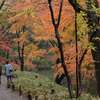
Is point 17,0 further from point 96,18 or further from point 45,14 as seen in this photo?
point 96,18

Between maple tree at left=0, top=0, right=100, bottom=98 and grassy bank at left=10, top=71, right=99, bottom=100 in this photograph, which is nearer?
maple tree at left=0, top=0, right=100, bottom=98

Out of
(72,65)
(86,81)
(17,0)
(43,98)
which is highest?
(17,0)

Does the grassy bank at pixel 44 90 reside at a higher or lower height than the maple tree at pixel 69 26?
lower

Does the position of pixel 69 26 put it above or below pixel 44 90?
above

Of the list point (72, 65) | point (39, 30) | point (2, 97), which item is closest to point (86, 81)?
point (72, 65)

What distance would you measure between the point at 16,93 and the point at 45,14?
5453 mm

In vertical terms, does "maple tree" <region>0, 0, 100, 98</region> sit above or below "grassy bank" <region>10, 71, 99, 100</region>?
above

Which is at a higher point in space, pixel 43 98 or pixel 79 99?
pixel 79 99

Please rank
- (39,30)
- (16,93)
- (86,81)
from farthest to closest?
(86,81)
(39,30)
(16,93)

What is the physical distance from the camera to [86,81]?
12609 mm

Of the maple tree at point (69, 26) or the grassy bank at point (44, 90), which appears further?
the grassy bank at point (44, 90)

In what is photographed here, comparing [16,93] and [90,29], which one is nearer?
[90,29]

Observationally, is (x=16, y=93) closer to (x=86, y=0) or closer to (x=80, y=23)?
(x=80, y=23)

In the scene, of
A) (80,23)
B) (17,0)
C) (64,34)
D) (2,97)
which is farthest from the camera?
(17,0)
